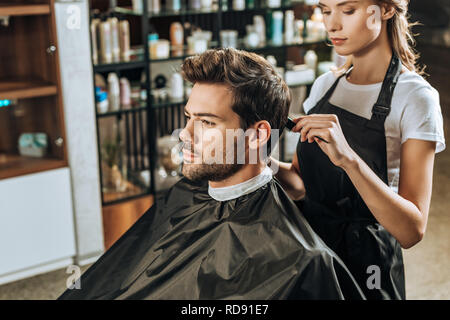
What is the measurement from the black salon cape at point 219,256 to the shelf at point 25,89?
1.28m

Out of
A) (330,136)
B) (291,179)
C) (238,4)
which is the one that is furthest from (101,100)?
(330,136)

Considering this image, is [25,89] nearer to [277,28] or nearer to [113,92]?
[113,92]

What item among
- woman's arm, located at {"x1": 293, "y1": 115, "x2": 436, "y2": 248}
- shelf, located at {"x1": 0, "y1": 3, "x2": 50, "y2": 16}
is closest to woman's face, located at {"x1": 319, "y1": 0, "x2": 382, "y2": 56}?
woman's arm, located at {"x1": 293, "y1": 115, "x2": 436, "y2": 248}

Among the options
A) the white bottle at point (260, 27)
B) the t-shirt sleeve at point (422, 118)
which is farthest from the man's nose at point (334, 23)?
the white bottle at point (260, 27)

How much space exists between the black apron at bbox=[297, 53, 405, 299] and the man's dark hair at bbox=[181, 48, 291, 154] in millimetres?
192

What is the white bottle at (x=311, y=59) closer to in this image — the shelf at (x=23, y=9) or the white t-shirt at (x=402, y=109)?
the shelf at (x=23, y=9)

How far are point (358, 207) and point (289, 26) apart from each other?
2.39 m

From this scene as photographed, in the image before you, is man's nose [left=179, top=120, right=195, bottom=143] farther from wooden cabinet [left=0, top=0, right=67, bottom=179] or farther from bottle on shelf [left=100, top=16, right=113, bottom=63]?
bottle on shelf [left=100, top=16, right=113, bottom=63]

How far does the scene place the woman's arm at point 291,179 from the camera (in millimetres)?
1678

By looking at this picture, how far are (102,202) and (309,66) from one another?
5.66 ft

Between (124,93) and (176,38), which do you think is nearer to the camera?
(124,93)

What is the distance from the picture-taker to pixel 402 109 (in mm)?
1432

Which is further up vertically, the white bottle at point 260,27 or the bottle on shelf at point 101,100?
the white bottle at point 260,27
